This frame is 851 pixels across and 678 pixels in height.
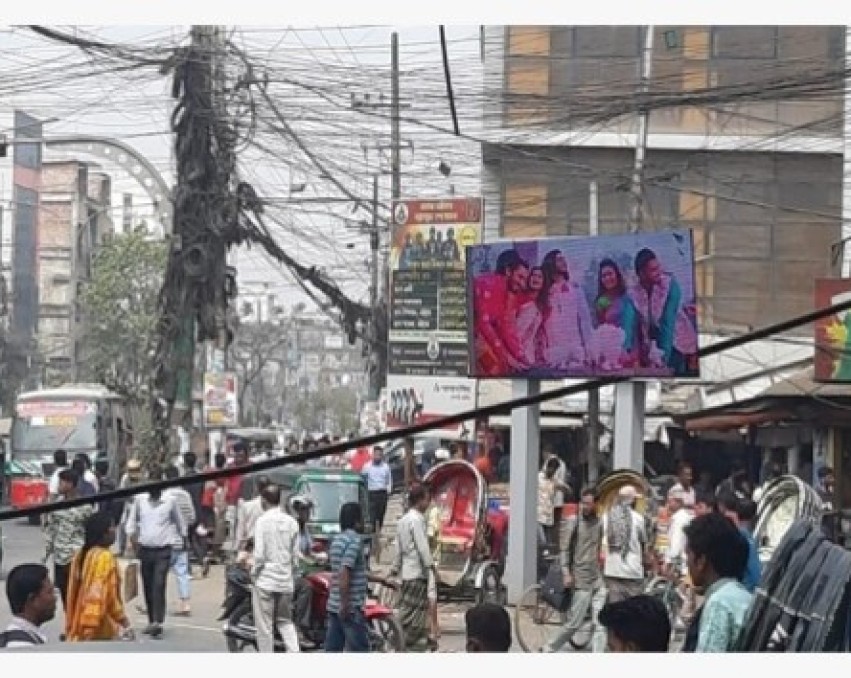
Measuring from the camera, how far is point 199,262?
340 inches

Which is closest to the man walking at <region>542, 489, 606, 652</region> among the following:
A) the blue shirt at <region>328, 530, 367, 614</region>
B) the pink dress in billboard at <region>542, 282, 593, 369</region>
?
the blue shirt at <region>328, 530, 367, 614</region>

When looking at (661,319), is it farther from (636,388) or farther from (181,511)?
(181,511)

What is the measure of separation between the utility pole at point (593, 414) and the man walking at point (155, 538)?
251 centimetres

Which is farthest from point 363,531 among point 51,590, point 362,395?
point 51,590

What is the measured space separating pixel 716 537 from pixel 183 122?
4441 mm

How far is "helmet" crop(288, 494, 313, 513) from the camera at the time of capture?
1060 centimetres

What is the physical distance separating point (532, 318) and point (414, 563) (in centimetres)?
256

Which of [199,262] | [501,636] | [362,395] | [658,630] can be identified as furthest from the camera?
[362,395]

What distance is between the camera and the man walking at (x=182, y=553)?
10.4 meters

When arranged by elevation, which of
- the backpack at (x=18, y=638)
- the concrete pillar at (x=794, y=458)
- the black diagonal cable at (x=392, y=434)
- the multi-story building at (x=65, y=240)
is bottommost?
the backpack at (x=18, y=638)

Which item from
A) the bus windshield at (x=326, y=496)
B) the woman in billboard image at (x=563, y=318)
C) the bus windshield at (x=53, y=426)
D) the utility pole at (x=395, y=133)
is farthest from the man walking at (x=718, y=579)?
the bus windshield at (x=53, y=426)

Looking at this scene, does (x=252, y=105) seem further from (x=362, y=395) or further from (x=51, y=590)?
(x=51, y=590)

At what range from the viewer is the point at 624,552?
9.52m

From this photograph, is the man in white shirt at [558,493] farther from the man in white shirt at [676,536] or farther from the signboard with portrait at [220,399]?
the signboard with portrait at [220,399]
